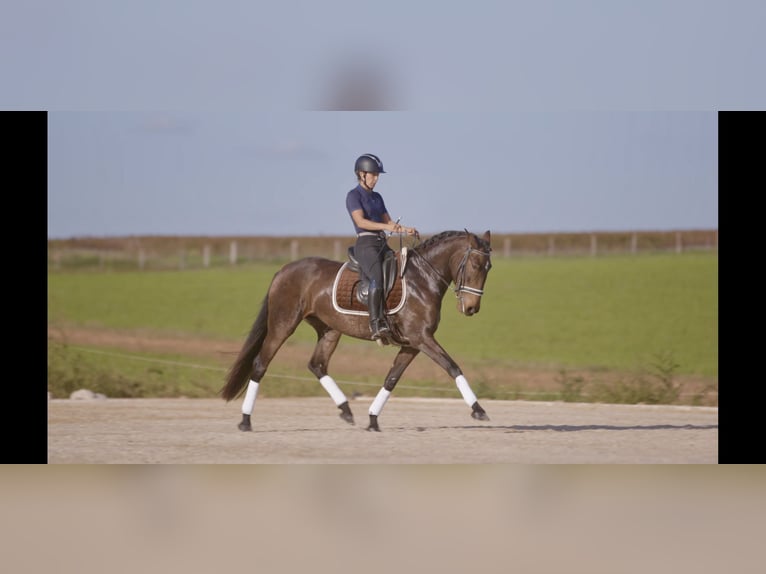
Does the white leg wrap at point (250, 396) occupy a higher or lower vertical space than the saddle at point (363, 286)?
lower

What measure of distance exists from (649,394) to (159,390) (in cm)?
687

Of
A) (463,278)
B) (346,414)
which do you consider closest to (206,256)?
(346,414)

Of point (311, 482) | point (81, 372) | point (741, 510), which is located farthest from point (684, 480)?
point (81, 372)

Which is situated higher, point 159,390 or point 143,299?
point 143,299

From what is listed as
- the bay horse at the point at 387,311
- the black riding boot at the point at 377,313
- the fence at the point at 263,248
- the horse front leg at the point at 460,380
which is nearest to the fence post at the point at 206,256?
the fence at the point at 263,248

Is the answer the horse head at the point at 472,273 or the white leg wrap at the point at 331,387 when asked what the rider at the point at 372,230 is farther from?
the white leg wrap at the point at 331,387

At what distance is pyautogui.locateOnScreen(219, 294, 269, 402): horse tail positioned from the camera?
11445 mm

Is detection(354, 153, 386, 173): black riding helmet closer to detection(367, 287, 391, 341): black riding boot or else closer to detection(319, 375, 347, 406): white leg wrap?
detection(367, 287, 391, 341): black riding boot

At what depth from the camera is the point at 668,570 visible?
24.5 ft

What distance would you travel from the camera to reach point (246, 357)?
37.6 feet

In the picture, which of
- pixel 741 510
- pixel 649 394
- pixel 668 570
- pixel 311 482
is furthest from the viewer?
pixel 649 394

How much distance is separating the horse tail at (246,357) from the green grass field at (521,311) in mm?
3806

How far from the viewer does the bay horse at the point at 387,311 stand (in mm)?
10664

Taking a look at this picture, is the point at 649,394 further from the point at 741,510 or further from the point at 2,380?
the point at 2,380
